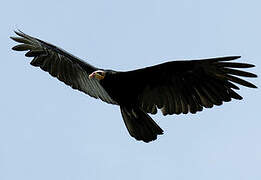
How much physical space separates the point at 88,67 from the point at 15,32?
1.43 metres

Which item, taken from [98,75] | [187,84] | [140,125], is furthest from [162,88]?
[98,75]

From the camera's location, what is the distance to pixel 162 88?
46.4ft

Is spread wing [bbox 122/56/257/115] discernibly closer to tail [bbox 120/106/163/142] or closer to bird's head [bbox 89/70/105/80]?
tail [bbox 120/106/163/142]

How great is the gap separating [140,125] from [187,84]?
1064mm

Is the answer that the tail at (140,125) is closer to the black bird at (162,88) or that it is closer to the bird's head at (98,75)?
the black bird at (162,88)

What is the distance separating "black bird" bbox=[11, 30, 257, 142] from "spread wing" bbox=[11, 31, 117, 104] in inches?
3.2

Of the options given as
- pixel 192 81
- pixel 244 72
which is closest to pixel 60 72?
A: pixel 192 81

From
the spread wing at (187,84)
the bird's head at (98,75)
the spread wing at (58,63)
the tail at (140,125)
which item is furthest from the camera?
the spread wing at (58,63)

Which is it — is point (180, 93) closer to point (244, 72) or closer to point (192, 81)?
point (192, 81)

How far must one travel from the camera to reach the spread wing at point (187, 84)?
13.5m

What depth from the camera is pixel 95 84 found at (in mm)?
14797

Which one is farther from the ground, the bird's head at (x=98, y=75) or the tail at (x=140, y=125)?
the bird's head at (x=98, y=75)

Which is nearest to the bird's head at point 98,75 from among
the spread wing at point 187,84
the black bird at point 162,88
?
the black bird at point 162,88

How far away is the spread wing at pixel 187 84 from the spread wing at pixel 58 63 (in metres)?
1.24
